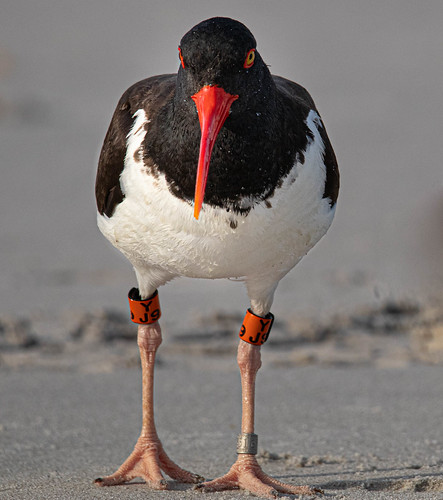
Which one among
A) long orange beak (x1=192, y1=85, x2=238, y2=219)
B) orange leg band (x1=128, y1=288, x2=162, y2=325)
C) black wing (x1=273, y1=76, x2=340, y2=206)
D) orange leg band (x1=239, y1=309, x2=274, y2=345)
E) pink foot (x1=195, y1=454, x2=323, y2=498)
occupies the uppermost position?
black wing (x1=273, y1=76, x2=340, y2=206)

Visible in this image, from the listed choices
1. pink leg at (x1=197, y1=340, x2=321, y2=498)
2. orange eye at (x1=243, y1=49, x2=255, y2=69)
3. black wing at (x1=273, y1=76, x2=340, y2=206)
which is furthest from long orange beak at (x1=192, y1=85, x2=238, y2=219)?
pink leg at (x1=197, y1=340, x2=321, y2=498)

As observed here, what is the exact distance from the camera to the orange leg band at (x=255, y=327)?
176 inches

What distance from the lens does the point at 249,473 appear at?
414 cm

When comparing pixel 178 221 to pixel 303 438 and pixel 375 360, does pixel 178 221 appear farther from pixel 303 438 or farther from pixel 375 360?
pixel 375 360

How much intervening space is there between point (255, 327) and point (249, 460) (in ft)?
2.16

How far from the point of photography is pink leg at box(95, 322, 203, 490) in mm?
4211

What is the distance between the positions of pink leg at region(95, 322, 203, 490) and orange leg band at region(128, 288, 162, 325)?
46 mm

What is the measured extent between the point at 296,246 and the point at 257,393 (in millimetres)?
2127

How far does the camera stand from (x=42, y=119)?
47.9 ft

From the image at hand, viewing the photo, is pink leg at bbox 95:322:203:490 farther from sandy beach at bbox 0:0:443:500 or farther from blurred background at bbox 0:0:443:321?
blurred background at bbox 0:0:443:321

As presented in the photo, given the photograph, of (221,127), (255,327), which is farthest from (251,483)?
(221,127)

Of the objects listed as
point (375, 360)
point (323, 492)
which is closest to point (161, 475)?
point (323, 492)

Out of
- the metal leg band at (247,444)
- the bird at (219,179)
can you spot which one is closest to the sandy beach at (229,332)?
the metal leg band at (247,444)

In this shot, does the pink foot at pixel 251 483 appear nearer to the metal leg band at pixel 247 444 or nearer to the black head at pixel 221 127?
the metal leg band at pixel 247 444
